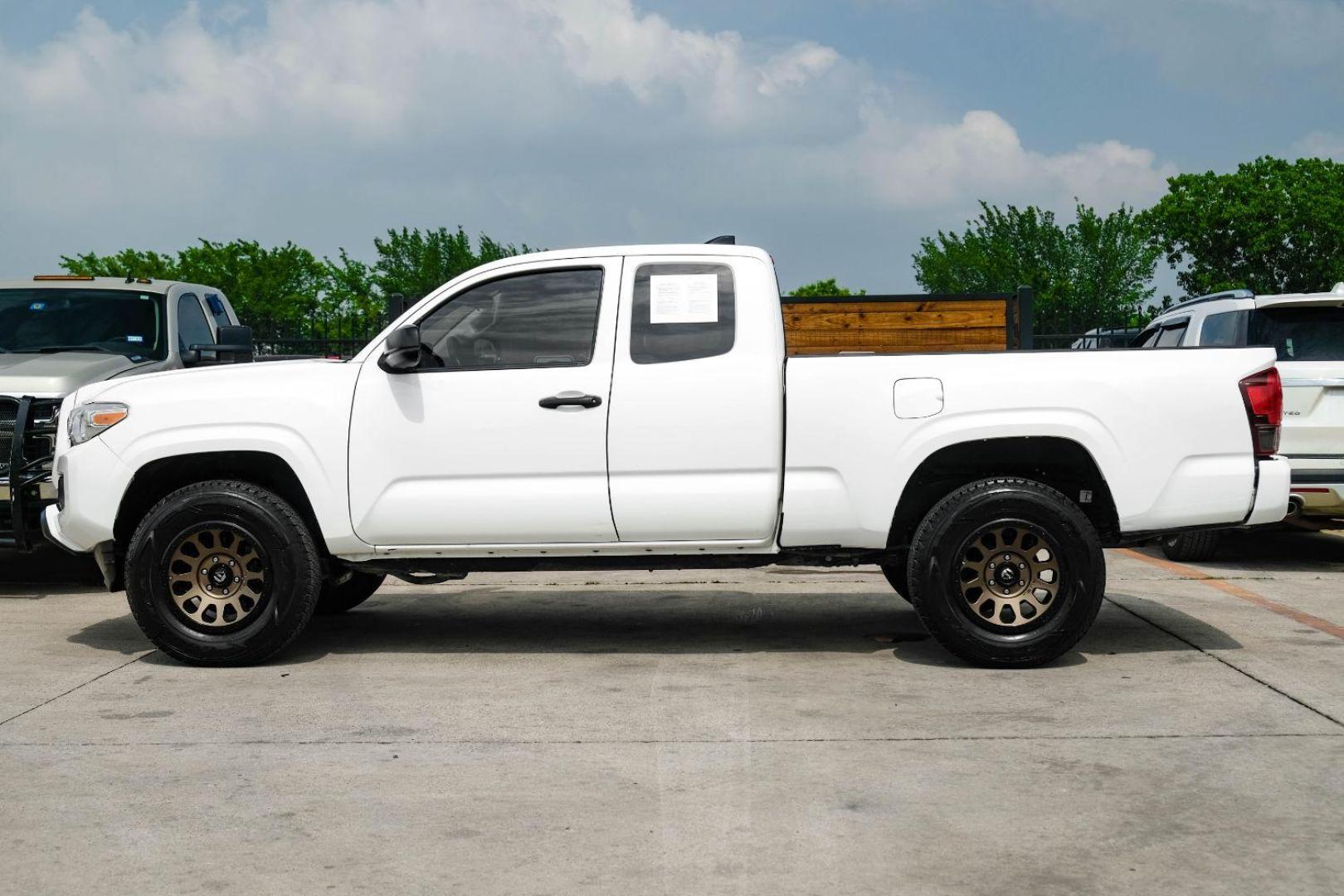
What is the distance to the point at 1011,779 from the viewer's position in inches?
204

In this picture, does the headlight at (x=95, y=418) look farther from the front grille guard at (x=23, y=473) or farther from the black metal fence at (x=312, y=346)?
the black metal fence at (x=312, y=346)

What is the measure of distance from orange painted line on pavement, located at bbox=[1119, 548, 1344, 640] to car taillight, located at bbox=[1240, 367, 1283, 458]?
4.79 feet

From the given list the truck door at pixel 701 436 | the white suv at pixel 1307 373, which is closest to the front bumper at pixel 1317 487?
the white suv at pixel 1307 373

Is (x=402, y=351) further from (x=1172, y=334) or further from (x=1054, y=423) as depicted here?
(x=1172, y=334)

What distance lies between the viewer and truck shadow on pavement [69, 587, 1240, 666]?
781 centimetres

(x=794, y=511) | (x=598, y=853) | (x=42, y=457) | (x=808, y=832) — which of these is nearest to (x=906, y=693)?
(x=794, y=511)

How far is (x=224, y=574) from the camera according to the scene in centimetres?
740

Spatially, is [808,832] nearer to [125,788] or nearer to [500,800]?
[500,800]

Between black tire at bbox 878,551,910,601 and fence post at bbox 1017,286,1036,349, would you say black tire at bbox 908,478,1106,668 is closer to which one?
black tire at bbox 878,551,910,601

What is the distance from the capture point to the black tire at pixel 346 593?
897 centimetres

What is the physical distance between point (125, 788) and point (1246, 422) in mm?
5220

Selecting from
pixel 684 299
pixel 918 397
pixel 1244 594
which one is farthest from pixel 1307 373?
pixel 684 299

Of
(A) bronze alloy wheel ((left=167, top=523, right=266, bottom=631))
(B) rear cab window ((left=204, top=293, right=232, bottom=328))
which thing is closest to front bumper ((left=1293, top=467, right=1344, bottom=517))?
(A) bronze alloy wheel ((left=167, top=523, right=266, bottom=631))

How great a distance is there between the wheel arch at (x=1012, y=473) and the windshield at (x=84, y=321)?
655cm
